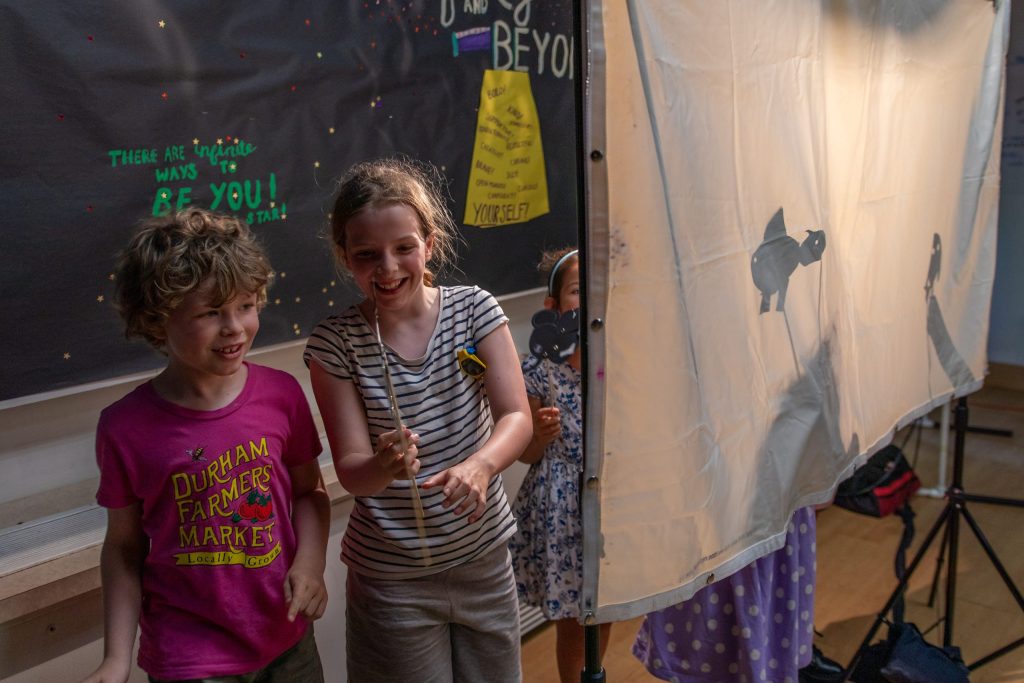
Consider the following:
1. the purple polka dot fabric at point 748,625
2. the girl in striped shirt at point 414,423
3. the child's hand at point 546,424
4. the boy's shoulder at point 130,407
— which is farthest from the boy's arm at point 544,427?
the boy's shoulder at point 130,407

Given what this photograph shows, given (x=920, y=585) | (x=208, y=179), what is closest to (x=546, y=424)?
(x=208, y=179)

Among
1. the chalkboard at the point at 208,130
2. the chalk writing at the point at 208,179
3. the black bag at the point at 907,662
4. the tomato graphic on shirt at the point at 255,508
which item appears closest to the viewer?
the tomato graphic on shirt at the point at 255,508

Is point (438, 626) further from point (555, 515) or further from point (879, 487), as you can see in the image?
point (879, 487)

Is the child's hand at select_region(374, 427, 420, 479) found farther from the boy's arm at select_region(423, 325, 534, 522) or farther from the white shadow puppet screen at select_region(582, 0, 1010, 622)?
the white shadow puppet screen at select_region(582, 0, 1010, 622)

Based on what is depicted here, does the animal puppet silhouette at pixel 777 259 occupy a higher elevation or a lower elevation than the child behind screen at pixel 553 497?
higher

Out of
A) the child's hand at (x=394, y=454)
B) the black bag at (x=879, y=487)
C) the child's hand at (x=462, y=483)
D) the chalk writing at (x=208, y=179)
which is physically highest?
the chalk writing at (x=208, y=179)

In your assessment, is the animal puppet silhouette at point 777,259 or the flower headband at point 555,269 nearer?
the animal puppet silhouette at point 777,259

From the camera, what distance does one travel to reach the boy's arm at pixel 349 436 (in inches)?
48.4

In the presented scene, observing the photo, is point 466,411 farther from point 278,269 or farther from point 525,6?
point 525,6

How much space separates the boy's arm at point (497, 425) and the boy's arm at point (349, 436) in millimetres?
73

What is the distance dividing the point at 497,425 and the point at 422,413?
110mm

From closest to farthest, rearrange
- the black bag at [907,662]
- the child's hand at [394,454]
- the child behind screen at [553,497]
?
the child's hand at [394,454]
the child behind screen at [553,497]
the black bag at [907,662]

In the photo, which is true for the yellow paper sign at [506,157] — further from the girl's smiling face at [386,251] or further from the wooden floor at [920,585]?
the wooden floor at [920,585]

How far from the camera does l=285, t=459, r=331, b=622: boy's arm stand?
1.28m
